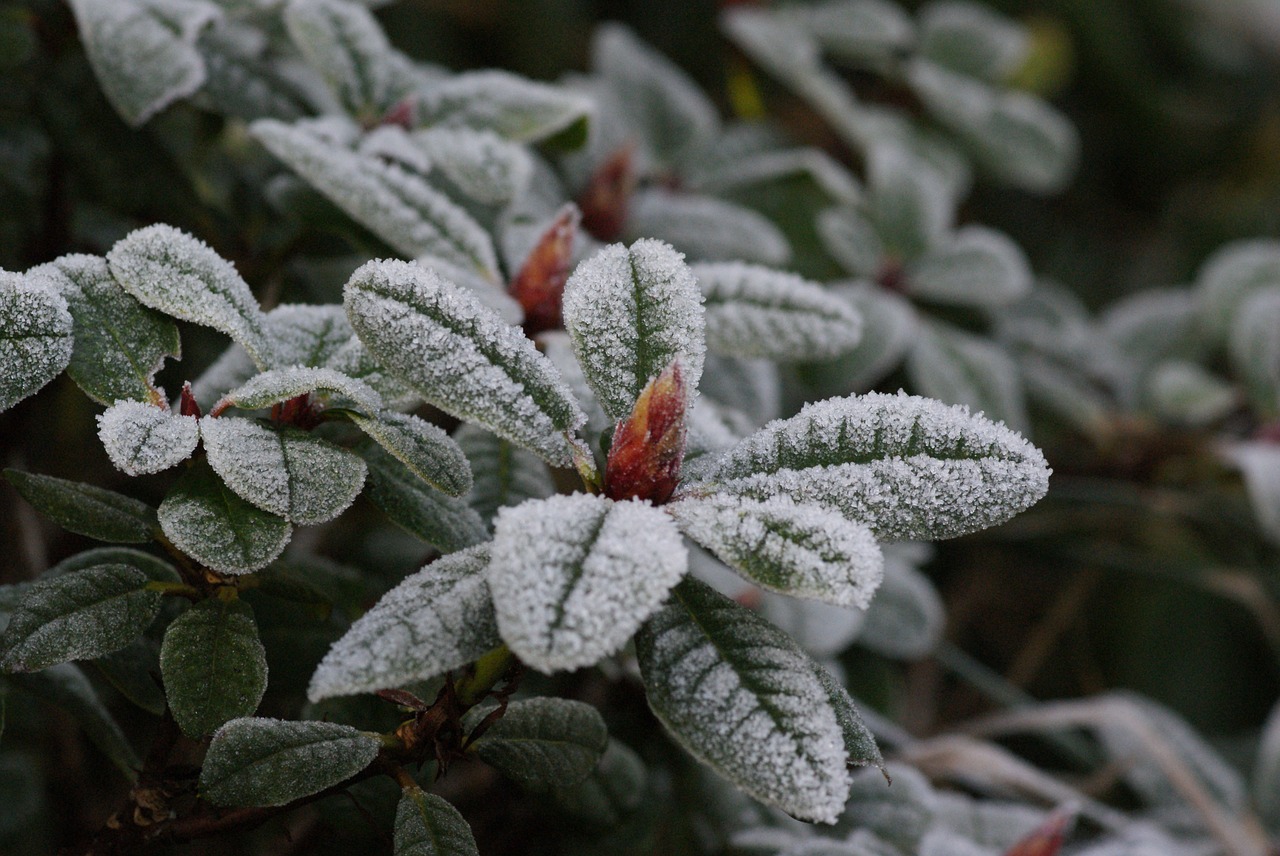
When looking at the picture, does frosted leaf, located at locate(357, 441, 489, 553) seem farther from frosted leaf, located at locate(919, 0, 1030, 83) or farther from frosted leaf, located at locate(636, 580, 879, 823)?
frosted leaf, located at locate(919, 0, 1030, 83)

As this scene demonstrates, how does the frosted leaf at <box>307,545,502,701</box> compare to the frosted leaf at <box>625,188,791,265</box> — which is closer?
the frosted leaf at <box>307,545,502,701</box>

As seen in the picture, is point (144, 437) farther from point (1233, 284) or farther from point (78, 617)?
point (1233, 284)

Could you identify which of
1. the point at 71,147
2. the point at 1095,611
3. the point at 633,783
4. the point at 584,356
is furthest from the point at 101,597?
the point at 1095,611

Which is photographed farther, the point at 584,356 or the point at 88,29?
the point at 88,29

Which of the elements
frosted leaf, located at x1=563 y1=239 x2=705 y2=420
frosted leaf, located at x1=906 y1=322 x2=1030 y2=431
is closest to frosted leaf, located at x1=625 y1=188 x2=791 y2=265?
frosted leaf, located at x1=906 y1=322 x2=1030 y2=431

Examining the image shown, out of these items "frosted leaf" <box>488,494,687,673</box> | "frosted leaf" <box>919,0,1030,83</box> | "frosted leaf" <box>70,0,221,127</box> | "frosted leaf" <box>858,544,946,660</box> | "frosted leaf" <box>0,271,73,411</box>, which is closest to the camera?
"frosted leaf" <box>488,494,687,673</box>

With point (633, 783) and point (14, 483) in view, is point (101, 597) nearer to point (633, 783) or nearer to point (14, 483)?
point (14, 483)
